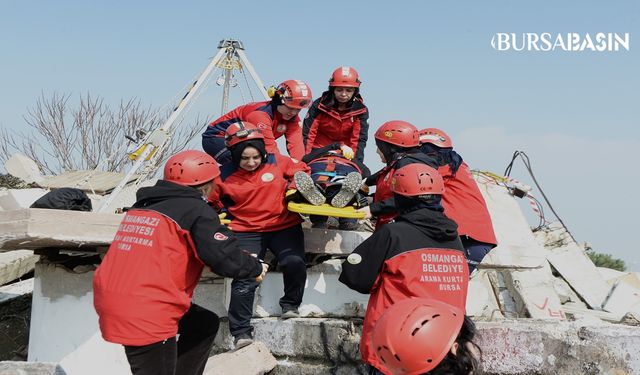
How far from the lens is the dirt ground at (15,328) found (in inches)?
299

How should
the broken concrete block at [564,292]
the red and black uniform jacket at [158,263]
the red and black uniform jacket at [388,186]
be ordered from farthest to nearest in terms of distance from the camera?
the broken concrete block at [564,292] → the red and black uniform jacket at [388,186] → the red and black uniform jacket at [158,263]

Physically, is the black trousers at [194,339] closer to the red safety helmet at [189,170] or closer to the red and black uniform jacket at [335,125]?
the red safety helmet at [189,170]

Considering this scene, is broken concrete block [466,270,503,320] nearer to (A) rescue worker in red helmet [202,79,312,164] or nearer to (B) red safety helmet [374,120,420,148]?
(B) red safety helmet [374,120,420,148]

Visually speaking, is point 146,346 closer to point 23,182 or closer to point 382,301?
point 382,301

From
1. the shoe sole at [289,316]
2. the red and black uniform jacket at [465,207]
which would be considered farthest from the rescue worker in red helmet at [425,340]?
the shoe sole at [289,316]

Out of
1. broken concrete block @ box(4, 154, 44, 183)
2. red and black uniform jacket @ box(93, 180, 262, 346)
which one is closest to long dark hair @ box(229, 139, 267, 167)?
red and black uniform jacket @ box(93, 180, 262, 346)

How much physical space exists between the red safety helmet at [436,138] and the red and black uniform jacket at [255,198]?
122cm

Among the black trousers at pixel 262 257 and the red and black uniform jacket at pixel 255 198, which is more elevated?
the red and black uniform jacket at pixel 255 198

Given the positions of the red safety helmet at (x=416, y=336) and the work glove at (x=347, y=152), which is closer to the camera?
the red safety helmet at (x=416, y=336)

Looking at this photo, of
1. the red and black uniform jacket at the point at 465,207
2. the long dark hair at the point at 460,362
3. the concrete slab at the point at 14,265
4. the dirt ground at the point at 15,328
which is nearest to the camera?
the long dark hair at the point at 460,362

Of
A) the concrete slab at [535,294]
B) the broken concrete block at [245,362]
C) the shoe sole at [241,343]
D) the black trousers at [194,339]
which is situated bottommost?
the concrete slab at [535,294]

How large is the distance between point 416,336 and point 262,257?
3249mm

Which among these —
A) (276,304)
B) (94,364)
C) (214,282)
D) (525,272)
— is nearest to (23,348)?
(94,364)

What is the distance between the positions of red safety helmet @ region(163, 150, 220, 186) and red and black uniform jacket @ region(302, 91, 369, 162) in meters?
2.75
